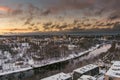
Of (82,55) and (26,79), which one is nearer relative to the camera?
(26,79)

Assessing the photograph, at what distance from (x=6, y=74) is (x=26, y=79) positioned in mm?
2743

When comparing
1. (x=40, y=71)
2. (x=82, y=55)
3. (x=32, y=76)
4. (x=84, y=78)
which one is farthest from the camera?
(x=82, y=55)

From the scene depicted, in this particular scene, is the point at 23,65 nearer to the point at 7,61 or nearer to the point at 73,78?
the point at 7,61

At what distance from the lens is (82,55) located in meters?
41.6

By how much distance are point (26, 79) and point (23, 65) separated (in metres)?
5.55

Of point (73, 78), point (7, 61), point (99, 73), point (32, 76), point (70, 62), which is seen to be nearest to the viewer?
point (73, 78)

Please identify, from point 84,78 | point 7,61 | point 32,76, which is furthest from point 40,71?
point 84,78

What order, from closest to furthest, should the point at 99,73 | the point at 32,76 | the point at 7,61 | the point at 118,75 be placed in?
1. the point at 118,75
2. the point at 99,73
3. the point at 32,76
4. the point at 7,61

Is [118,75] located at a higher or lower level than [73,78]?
higher

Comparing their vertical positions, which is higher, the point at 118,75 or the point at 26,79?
the point at 118,75

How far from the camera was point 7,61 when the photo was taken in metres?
32.8

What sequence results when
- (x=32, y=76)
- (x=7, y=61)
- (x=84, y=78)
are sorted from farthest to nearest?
1. (x=7, y=61)
2. (x=32, y=76)
3. (x=84, y=78)

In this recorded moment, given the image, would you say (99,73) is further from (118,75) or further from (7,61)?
(7,61)

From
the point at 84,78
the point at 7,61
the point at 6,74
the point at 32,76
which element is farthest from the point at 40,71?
the point at 84,78
